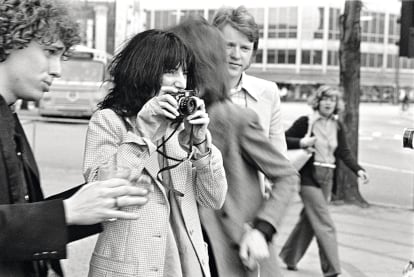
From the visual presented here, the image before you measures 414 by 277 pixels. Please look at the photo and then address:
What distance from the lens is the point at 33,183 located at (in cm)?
228

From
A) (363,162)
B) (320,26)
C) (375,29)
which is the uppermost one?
(375,29)

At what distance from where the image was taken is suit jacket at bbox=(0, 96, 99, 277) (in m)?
1.96

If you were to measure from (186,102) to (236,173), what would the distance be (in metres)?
0.63

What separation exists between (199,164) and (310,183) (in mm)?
4234

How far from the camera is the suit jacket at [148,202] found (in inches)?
100

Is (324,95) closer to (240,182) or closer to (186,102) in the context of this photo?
(240,182)

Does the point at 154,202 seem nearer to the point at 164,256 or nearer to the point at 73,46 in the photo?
the point at 164,256

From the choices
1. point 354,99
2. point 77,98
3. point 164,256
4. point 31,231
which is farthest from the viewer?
point 77,98

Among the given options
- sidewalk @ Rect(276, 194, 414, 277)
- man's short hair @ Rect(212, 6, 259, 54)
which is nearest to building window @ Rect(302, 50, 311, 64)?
sidewalk @ Rect(276, 194, 414, 277)

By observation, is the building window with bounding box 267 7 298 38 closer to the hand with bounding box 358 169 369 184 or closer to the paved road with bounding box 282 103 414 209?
the paved road with bounding box 282 103 414 209

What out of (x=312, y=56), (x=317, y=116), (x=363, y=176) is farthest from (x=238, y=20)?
(x=312, y=56)

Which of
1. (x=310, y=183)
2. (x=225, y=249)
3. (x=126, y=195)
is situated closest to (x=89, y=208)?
(x=126, y=195)

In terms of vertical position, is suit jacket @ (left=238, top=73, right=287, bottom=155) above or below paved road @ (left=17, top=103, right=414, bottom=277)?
above

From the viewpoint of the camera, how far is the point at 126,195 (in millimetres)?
2014
